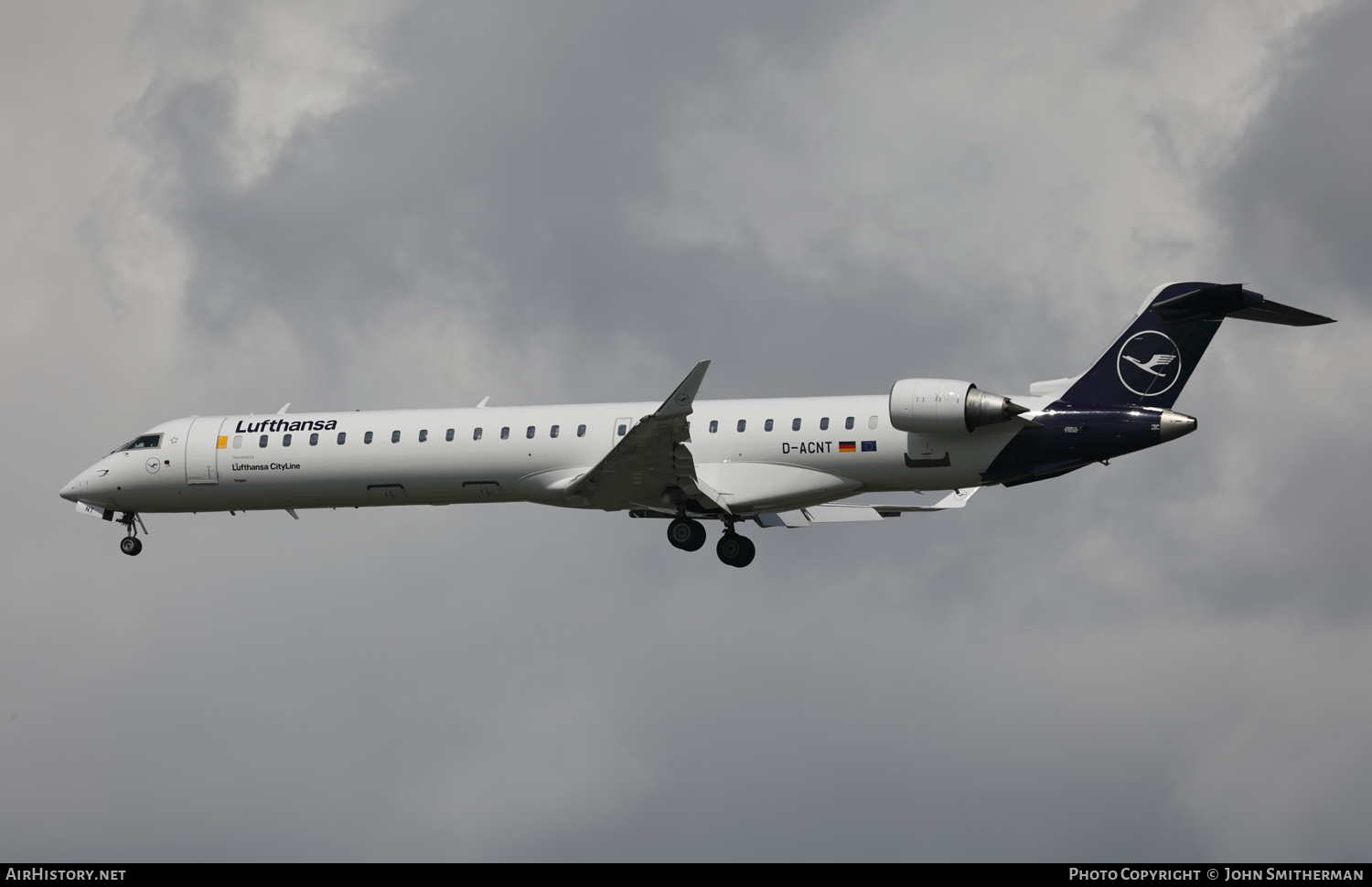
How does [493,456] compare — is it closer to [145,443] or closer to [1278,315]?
[145,443]

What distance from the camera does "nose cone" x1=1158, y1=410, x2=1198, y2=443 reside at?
109ft

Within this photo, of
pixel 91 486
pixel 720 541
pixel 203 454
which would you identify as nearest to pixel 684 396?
pixel 720 541

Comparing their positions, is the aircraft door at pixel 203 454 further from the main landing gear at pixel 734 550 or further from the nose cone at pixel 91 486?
the main landing gear at pixel 734 550

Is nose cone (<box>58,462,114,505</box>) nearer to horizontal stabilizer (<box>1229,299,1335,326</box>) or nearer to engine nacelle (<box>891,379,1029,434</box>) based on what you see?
engine nacelle (<box>891,379,1029,434</box>)

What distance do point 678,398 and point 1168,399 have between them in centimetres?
993

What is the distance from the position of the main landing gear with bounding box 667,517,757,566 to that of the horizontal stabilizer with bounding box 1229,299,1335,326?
37.6ft

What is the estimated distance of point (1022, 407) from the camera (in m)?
33.5

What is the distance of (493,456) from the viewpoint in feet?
120

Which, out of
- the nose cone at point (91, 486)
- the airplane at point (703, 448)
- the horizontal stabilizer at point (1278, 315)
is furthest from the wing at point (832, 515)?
the nose cone at point (91, 486)

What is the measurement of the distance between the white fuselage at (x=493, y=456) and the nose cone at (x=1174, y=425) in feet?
9.94

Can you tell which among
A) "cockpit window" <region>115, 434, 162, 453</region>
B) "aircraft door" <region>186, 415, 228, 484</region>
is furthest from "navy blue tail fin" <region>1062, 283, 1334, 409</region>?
"cockpit window" <region>115, 434, 162, 453</region>

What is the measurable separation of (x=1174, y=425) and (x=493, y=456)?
46.6 feet
